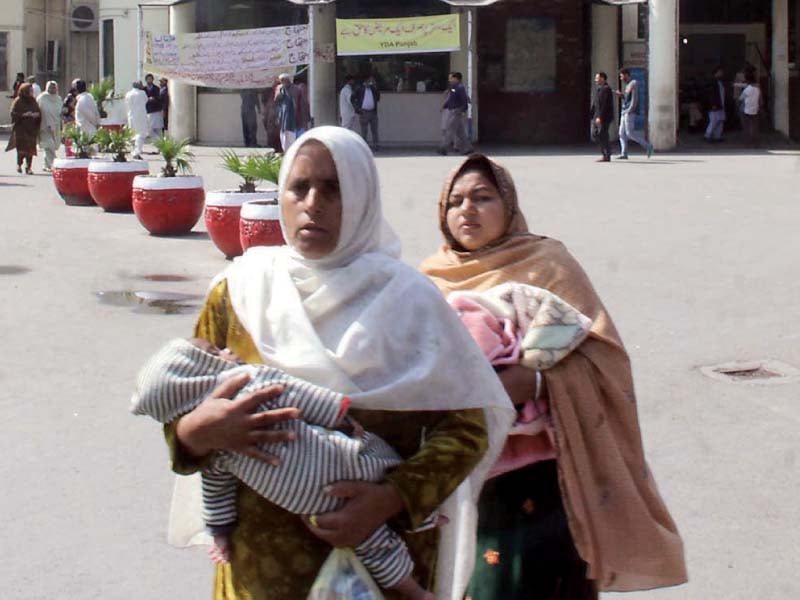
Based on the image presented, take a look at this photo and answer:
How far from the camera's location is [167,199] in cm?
1511

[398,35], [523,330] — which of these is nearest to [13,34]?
[398,35]

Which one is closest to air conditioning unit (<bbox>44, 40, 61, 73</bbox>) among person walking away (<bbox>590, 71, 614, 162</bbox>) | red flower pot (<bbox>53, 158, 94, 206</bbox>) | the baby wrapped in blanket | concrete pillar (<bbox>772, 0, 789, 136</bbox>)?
concrete pillar (<bbox>772, 0, 789, 136</bbox>)

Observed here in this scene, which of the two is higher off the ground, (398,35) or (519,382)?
(398,35)

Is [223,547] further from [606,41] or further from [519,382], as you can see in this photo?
[606,41]

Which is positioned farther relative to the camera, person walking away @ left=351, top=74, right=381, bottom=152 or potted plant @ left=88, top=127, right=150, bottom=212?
person walking away @ left=351, top=74, right=381, bottom=152

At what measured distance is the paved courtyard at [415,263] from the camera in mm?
5191

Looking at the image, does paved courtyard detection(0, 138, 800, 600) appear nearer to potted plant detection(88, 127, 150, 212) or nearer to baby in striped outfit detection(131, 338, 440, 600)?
potted plant detection(88, 127, 150, 212)

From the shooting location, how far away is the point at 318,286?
260cm

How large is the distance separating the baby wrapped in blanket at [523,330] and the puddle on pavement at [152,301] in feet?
23.6

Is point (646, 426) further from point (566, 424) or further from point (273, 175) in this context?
point (273, 175)

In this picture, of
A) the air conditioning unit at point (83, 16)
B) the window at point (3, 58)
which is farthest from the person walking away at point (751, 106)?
the air conditioning unit at point (83, 16)

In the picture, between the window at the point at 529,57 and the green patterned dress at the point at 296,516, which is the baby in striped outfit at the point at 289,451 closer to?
the green patterned dress at the point at 296,516

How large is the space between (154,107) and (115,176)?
48.2ft

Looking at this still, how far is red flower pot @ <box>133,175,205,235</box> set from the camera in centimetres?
1509
